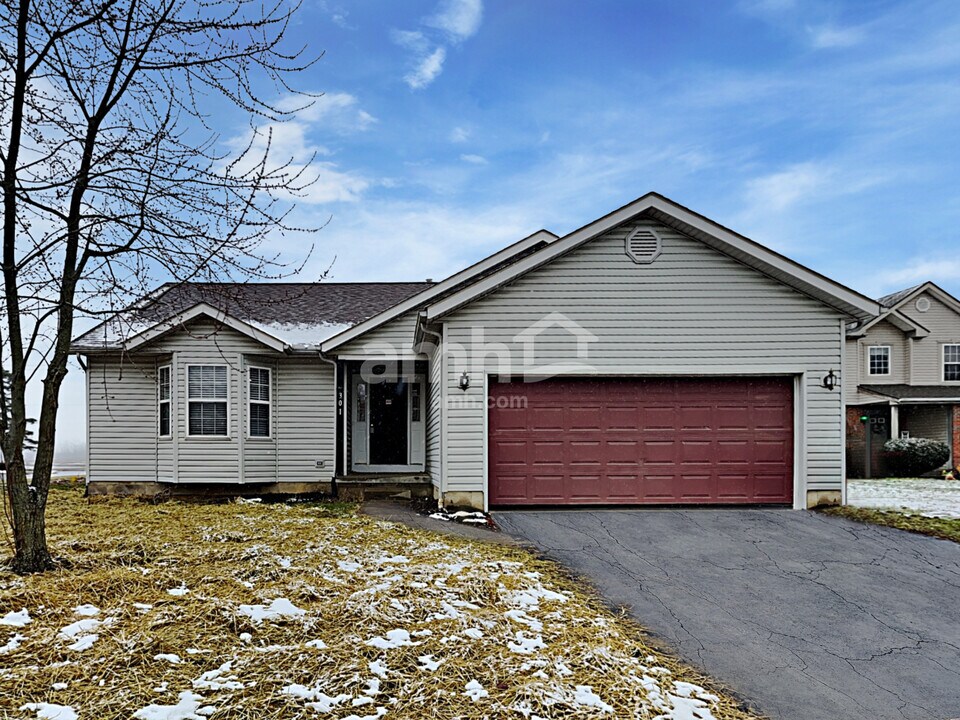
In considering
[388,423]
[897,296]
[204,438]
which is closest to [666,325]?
[388,423]

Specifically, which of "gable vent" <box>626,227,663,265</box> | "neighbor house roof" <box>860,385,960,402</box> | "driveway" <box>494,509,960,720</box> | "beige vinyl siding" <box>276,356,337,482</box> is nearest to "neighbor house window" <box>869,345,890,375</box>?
"neighbor house roof" <box>860,385,960,402</box>

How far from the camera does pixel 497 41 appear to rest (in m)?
11.5

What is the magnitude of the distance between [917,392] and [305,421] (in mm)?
20129

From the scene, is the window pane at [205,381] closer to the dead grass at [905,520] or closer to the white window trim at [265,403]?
the white window trim at [265,403]

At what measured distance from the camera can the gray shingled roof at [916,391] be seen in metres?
21.7

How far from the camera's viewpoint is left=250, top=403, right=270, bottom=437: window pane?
13214 mm

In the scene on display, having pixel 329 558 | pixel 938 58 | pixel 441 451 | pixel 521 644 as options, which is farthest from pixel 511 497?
pixel 938 58

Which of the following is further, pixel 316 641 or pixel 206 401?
pixel 206 401

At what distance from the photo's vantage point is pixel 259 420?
13336 mm

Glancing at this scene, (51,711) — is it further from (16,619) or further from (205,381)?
(205,381)

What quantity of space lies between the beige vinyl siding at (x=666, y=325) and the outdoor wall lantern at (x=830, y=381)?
0.09 meters

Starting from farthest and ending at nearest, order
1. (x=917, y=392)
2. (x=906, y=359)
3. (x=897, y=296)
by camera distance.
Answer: (x=897, y=296) → (x=906, y=359) → (x=917, y=392)

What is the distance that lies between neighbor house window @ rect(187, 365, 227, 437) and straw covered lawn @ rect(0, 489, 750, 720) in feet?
18.6

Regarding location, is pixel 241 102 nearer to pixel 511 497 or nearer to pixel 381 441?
pixel 511 497
